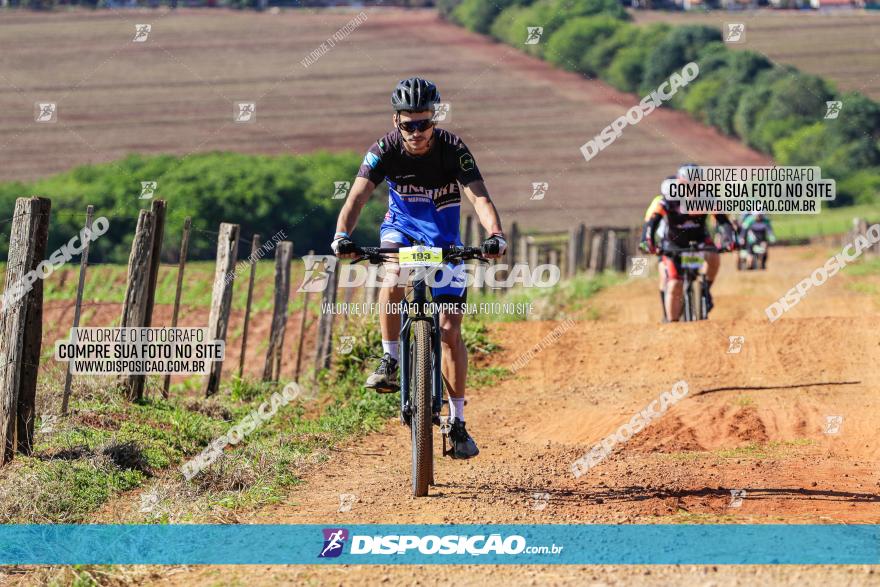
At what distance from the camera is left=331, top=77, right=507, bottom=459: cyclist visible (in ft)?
24.6

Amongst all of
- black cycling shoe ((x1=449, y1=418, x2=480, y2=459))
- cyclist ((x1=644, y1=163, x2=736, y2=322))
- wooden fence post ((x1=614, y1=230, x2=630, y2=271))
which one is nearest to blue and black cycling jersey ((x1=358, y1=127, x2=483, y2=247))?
black cycling shoe ((x1=449, y1=418, x2=480, y2=459))

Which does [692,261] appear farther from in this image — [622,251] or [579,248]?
[622,251]

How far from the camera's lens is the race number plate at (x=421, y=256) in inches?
277

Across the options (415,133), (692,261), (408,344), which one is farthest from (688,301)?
(415,133)

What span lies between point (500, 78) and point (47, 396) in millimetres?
52508

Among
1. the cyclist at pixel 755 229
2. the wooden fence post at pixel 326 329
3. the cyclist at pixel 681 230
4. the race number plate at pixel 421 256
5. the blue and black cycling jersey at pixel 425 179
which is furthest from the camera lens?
the cyclist at pixel 755 229

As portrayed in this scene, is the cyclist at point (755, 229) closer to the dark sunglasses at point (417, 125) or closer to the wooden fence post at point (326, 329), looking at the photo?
the wooden fence post at point (326, 329)

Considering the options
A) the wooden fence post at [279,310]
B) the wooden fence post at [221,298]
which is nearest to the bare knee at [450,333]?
the wooden fence post at [221,298]

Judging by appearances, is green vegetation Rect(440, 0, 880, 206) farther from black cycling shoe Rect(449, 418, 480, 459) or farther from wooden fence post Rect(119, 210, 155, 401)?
black cycling shoe Rect(449, 418, 480, 459)

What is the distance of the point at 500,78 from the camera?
60.9 m

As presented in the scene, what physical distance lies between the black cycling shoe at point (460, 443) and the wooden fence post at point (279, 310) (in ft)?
24.0

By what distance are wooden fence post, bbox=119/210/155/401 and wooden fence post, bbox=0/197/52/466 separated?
2.67 m

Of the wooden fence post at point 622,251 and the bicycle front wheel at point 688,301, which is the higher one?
the wooden fence post at point 622,251

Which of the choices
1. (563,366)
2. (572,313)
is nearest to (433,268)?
(563,366)
